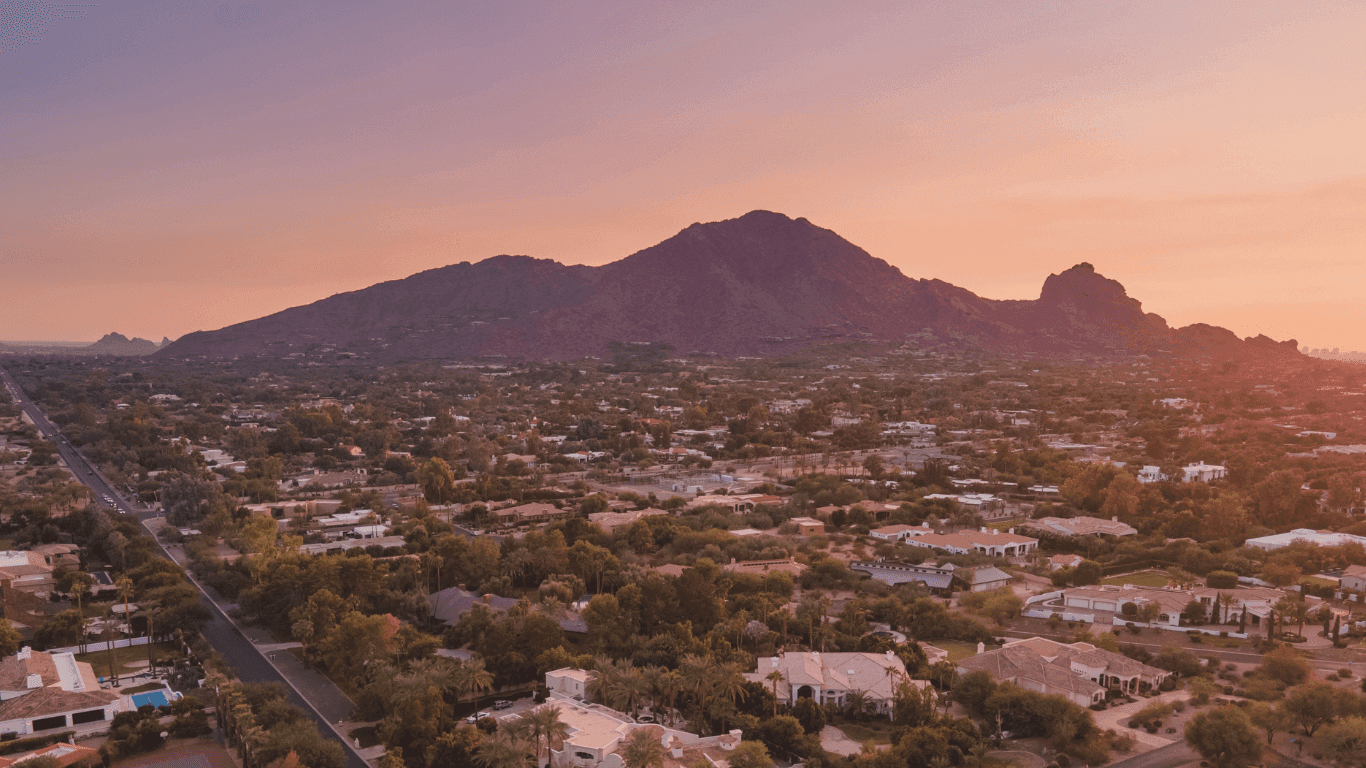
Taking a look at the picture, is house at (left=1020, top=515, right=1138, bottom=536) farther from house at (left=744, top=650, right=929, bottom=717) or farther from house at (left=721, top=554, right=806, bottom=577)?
house at (left=744, top=650, right=929, bottom=717)

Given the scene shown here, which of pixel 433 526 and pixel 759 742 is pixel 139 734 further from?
pixel 433 526

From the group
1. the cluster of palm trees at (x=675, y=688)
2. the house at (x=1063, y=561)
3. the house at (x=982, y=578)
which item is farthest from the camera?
the house at (x=1063, y=561)

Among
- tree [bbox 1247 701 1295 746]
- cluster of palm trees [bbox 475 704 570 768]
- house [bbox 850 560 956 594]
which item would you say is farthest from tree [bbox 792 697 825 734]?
house [bbox 850 560 956 594]

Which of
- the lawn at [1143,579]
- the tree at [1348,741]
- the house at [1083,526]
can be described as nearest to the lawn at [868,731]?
the tree at [1348,741]

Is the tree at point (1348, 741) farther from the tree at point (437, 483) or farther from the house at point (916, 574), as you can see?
the tree at point (437, 483)

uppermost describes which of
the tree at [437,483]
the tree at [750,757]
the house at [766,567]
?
the tree at [437,483]

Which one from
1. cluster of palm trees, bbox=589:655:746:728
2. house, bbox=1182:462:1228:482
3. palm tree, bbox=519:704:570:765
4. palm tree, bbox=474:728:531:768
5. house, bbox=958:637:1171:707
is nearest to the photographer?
palm tree, bbox=474:728:531:768

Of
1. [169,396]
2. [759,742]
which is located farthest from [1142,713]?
[169,396]
